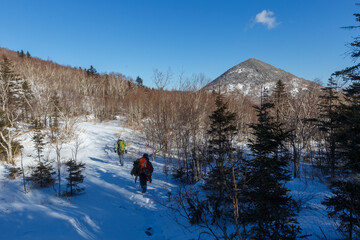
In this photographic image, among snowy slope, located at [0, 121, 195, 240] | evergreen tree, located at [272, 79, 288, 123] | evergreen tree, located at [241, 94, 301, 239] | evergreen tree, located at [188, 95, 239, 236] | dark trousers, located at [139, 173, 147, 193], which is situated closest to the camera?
evergreen tree, located at [188, 95, 239, 236]

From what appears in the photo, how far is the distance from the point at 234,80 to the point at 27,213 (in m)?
101

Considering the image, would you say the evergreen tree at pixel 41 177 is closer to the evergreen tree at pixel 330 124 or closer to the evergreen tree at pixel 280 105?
the evergreen tree at pixel 330 124

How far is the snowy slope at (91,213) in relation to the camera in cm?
484

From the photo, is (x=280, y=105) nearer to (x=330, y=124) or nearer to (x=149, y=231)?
(x=330, y=124)

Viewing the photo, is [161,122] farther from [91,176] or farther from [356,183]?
[356,183]

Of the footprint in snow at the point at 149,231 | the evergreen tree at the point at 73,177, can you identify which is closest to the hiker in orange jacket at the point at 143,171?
the footprint in snow at the point at 149,231

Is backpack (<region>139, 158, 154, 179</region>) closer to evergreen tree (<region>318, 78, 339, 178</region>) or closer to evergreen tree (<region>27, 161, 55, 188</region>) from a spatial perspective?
evergreen tree (<region>27, 161, 55, 188</region>)

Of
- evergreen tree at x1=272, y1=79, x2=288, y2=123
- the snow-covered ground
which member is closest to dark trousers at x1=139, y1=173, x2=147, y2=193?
the snow-covered ground

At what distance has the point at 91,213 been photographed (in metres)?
6.02

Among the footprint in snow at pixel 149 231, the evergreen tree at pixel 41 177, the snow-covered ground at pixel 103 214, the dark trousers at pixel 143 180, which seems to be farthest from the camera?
the evergreen tree at pixel 41 177

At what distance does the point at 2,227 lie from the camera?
4.78 metres

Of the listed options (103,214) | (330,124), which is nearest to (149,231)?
(103,214)

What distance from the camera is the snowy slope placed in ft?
15.9

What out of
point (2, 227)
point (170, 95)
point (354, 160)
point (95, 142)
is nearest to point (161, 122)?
point (170, 95)
